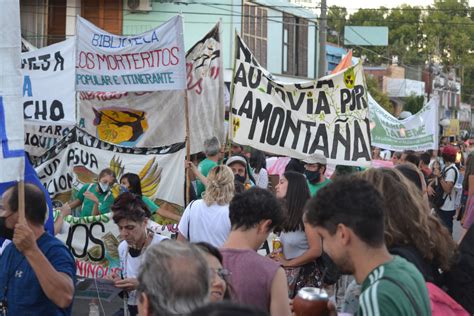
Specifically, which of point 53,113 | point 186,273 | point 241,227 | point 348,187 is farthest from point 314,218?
point 53,113

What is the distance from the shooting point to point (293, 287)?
705 cm

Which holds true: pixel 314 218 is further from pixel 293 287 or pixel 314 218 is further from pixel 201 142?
pixel 201 142

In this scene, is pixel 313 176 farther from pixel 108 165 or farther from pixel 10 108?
pixel 10 108

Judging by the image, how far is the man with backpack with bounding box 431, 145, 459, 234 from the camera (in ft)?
44.8

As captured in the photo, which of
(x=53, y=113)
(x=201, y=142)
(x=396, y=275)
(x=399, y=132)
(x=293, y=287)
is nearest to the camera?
(x=396, y=275)

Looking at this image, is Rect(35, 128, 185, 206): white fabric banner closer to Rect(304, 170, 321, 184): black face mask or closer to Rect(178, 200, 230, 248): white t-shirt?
Rect(304, 170, 321, 184): black face mask

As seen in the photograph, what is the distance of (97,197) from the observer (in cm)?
1030

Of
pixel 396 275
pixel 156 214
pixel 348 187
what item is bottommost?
pixel 156 214

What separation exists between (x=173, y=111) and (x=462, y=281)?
7924mm

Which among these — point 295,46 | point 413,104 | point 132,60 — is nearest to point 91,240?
point 132,60

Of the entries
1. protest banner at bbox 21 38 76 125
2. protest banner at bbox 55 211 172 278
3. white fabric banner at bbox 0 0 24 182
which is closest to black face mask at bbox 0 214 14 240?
white fabric banner at bbox 0 0 24 182

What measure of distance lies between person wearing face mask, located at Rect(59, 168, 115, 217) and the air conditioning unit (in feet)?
73.6

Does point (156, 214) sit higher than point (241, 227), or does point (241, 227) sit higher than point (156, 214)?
point (241, 227)

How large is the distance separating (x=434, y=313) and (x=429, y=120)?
1548 centimetres
